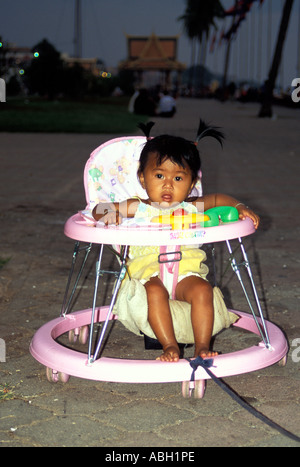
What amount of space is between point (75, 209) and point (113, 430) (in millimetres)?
5179

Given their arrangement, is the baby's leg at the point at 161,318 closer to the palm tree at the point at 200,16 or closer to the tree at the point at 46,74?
the tree at the point at 46,74

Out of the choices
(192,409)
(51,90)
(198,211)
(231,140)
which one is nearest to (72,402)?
(192,409)

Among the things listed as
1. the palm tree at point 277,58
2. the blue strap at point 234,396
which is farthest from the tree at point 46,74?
the blue strap at point 234,396

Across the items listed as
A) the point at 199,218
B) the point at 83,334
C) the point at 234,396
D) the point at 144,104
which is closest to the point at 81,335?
the point at 83,334

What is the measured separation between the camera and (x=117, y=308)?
3.24m

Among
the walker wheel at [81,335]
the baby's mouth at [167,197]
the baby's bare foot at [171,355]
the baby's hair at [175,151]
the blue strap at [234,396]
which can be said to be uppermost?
the baby's hair at [175,151]

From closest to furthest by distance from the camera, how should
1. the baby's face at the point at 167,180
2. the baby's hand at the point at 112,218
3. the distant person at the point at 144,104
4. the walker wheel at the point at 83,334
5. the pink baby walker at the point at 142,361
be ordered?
1. the pink baby walker at the point at 142,361
2. the baby's hand at the point at 112,218
3. the baby's face at the point at 167,180
4. the walker wheel at the point at 83,334
5. the distant person at the point at 144,104

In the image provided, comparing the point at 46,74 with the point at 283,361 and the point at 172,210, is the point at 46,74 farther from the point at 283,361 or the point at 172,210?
the point at 283,361

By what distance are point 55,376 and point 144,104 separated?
1025 inches

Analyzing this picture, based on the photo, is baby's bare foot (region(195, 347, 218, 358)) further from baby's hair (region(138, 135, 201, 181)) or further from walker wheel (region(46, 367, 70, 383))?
baby's hair (region(138, 135, 201, 181))

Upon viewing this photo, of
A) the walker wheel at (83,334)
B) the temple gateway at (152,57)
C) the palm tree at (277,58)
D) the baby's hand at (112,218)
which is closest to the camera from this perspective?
the baby's hand at (112,218)

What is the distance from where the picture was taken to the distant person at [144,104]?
28266 millimetres

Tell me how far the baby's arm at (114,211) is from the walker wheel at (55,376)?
2.41 feet

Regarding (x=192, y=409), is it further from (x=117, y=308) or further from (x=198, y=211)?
(x=198, y=211)
